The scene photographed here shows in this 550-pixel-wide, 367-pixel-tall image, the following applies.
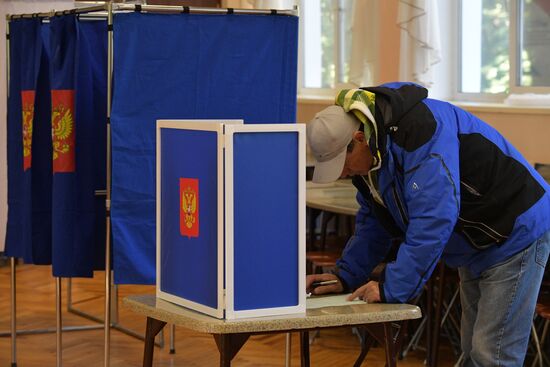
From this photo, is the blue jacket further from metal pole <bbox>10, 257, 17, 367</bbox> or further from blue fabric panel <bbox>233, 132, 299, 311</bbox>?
metal pole <bbox>10, 257, 17, 367</bbox>

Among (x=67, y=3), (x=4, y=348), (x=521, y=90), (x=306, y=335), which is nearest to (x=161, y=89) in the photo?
(x=306, y=335)

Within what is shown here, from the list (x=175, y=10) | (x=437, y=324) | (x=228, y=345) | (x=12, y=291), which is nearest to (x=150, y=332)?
(x=228, y=345)

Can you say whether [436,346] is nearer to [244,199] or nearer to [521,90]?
[521,90]

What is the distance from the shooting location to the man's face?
8.78 ft

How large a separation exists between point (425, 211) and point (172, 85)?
1.57m

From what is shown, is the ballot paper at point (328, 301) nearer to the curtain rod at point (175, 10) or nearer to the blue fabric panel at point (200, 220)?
the blue fabric panel at point (200, 220)

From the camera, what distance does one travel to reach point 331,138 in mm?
2623

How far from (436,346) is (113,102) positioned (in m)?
1.82

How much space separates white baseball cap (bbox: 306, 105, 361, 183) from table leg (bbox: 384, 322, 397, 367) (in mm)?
396

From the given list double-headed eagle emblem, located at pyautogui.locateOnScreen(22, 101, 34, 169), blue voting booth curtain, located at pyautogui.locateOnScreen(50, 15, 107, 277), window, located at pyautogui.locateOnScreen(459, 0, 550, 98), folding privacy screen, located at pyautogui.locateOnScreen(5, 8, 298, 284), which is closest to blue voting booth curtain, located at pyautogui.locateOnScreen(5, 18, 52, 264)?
double-headed eagle emblem, located at pyautogui.locateOnScreen(22, 101, 34, 169)

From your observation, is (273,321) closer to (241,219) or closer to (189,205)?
(241,219)

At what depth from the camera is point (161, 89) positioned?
3.86 m

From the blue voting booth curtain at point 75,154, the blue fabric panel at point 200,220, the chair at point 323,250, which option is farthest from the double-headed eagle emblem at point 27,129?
the blue fabric panel at point 200,220

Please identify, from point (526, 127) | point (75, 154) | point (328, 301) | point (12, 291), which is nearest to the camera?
point (328, 301)
